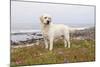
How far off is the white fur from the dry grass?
0.07m

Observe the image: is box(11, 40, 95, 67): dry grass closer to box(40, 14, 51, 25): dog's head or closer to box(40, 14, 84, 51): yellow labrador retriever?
box(40, 14, 84, 51): yellow labrador retriever

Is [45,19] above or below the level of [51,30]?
above

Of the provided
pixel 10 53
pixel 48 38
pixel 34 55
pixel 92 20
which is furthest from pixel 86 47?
pixel 10 53

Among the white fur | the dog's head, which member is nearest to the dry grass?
the white fur

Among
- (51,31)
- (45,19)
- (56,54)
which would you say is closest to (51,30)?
(51,31)

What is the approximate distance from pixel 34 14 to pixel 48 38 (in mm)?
359

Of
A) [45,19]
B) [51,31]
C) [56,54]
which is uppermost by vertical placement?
[45,19]

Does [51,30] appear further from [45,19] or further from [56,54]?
[56,54]

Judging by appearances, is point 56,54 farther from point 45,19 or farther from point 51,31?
point 45,19

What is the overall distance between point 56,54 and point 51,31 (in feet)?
1.00

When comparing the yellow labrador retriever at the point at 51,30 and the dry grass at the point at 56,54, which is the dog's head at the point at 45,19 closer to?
the yellow labrador retriever at the point at 51,30

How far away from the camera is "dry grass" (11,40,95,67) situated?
2633 millimetres

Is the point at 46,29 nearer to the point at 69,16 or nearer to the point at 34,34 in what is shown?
the point at 34,34

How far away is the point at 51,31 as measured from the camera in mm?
2809
